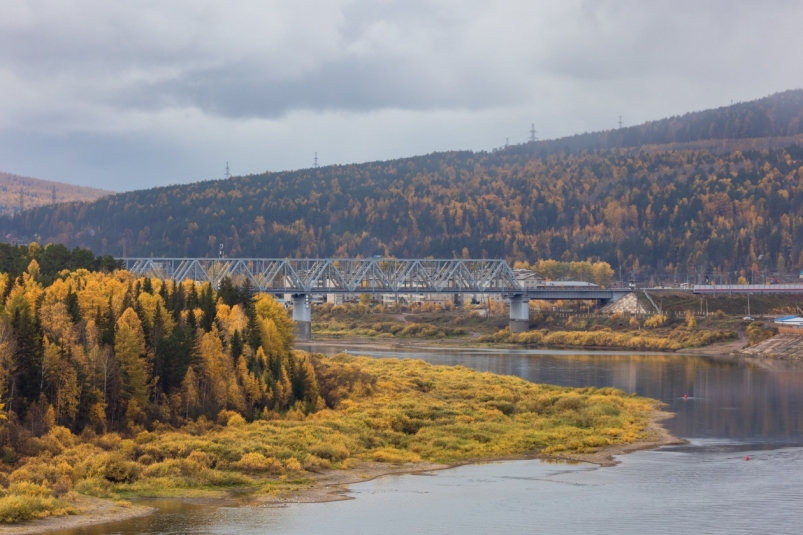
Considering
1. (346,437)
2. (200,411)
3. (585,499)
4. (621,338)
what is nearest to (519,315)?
(621,338)

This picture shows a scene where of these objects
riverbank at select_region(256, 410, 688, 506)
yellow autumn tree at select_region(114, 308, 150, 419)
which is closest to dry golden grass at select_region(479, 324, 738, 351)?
riverbank at select_region(256, 410, 688, 506)

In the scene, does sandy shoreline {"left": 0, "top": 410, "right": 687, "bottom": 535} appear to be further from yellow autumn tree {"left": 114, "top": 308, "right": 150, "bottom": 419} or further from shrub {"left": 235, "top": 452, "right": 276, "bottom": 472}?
yellow autumn tree {"left": 114, "top": 308, "right": 150, "bottom": 419}

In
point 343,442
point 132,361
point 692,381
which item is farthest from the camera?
point 692,381

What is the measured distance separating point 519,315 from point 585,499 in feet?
450

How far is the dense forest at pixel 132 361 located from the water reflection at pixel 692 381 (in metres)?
25.0

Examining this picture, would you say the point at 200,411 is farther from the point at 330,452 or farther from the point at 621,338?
the point at 621,338

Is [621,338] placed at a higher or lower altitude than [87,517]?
lower

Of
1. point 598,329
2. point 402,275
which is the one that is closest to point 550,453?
point 598,329

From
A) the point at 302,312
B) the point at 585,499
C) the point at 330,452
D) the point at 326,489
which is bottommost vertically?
the point at 585,499

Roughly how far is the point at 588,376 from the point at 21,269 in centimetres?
5044

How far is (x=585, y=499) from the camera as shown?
43531 mm

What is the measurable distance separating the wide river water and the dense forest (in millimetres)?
11993

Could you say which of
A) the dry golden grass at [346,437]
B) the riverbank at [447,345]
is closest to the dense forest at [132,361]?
the dry golden grass at [346,437]

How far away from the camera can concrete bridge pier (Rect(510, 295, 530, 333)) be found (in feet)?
582
